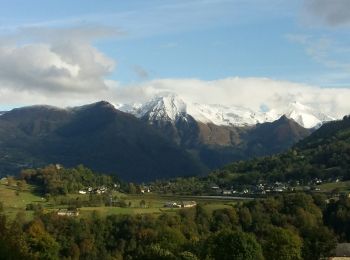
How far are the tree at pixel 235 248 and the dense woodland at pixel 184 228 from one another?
769 cm

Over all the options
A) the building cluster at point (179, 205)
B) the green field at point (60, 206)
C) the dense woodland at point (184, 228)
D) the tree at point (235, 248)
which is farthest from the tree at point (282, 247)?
the building cluster at point (179, 205)

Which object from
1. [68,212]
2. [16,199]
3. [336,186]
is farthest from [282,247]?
[336,186]

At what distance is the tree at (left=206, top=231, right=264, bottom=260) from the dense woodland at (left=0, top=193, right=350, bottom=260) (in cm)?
769

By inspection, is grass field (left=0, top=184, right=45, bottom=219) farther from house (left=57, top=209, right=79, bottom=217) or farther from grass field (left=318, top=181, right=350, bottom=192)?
grass field (left=318, top=181, right=350, bottom=192)

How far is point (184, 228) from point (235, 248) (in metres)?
41.2

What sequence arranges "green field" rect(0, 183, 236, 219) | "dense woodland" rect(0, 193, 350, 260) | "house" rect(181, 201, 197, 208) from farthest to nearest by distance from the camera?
"house" rect(181, 201, 197, 208) < "green field" rect(0, 183, 236, 219) < "dense woodland" rect(0, 193, 350, 260)

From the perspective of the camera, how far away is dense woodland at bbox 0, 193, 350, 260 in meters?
110

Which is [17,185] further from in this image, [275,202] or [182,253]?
[182,253]

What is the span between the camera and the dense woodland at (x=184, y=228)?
109519 mm

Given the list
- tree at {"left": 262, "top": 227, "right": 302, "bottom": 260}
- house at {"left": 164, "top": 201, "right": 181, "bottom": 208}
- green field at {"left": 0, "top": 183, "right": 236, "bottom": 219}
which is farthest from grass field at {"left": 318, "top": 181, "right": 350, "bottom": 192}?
tree at {"left": 262, "top": 227, "right": 302, "bottom": 260}

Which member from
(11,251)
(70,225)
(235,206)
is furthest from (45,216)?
(11,251)

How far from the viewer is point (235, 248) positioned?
90188 millimetres

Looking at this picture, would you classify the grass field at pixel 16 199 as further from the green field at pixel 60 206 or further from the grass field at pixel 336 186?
the grass field at pixel 336 186

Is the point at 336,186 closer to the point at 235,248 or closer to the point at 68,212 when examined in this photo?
the point at 68,212
